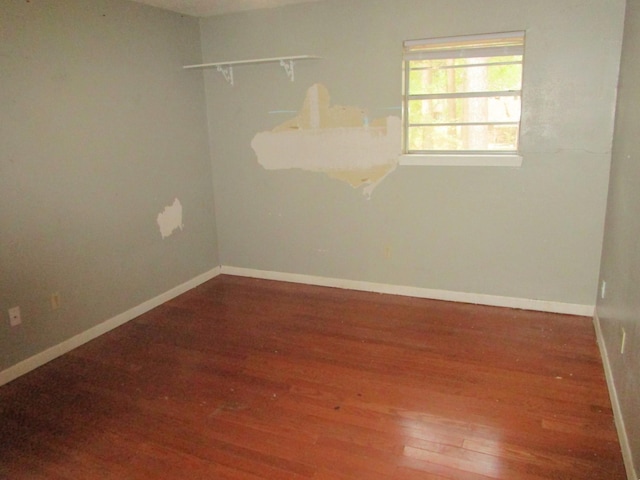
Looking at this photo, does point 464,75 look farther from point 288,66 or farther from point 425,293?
point 425,293

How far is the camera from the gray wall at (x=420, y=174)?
3.05m

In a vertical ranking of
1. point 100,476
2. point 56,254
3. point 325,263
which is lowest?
point 100,476

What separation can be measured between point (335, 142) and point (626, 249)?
2.25 m

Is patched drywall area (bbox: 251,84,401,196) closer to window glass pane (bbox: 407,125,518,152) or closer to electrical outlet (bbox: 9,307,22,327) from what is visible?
window glass pane (bbox: 407,125,518,152)


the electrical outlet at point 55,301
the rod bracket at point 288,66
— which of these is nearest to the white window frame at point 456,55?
the rod bracket at point 288,66

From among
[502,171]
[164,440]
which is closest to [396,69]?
[502,171]

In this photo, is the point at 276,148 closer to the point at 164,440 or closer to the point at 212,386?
the point at 212,386

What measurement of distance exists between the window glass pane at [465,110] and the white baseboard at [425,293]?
1.36 metres

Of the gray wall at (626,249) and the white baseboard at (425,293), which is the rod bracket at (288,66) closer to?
the white baseboard at (425,293)

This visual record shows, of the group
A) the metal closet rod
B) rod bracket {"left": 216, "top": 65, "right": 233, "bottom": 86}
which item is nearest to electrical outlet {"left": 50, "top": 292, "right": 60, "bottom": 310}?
the metal closet rod

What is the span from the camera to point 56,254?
116 inches

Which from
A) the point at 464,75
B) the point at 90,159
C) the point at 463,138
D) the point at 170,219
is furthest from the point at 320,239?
the point at 90,159

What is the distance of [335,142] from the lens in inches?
150

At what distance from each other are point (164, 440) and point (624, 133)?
9.74ft
